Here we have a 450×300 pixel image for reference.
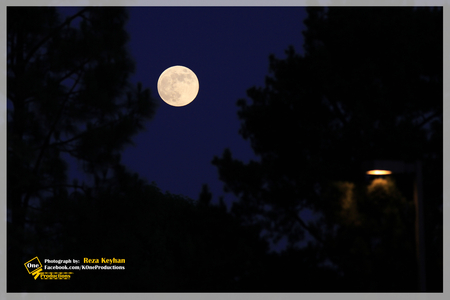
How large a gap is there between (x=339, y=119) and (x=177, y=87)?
5.52 m

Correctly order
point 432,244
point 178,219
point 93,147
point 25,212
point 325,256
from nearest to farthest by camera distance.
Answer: point 25,212 → point 93,147 → point 432,244 → point 325,256 → point 178,219

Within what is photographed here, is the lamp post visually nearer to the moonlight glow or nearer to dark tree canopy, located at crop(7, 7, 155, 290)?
dark tree canopy, located at crop(7, 7, 155, 290)

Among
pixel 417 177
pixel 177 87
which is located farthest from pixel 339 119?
pixel 417 177

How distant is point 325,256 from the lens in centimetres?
1198

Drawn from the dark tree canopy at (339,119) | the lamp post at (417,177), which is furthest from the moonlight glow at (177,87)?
the lamp post at (417,177)

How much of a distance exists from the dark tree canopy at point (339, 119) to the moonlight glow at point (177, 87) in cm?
249

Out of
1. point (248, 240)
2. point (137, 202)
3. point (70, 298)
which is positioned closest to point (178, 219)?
point (248, 240)

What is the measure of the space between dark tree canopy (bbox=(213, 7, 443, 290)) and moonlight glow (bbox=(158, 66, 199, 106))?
98.1 inches

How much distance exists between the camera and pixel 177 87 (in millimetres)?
16359

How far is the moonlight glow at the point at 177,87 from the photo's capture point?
16281 millimetres

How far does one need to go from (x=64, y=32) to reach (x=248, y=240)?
654 cm

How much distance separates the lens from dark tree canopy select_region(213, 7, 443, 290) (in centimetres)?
1190

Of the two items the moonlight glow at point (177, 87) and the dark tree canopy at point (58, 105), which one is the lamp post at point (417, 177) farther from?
the moonlight glow at point (177, 87)

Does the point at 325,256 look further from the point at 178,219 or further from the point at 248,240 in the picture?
the point at 178,219
